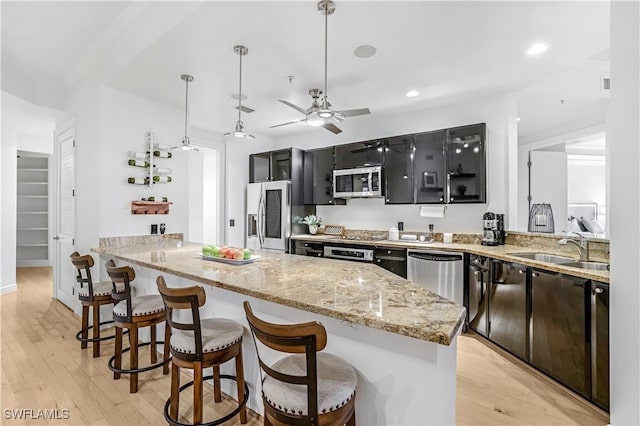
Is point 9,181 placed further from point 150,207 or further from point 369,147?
point 369,147

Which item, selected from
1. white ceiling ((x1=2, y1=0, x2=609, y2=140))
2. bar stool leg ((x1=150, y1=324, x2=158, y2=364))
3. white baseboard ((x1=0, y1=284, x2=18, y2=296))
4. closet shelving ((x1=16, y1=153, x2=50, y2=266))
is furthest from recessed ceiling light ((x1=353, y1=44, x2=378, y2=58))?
closet shelving ((x1=16, y1=153, x2=50, y2=266))

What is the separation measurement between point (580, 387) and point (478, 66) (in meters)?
2.79

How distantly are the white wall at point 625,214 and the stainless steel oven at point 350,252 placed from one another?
2970 millimetres

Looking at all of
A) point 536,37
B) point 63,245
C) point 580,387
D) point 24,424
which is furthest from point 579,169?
point 63,245

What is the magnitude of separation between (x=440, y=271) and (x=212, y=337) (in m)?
2.63

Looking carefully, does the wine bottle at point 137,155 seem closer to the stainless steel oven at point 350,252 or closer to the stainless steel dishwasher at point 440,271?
the stainless steel oven at point 350,252

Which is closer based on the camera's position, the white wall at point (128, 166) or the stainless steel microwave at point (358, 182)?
the white wall at point (128, 166)

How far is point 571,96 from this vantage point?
396 cm

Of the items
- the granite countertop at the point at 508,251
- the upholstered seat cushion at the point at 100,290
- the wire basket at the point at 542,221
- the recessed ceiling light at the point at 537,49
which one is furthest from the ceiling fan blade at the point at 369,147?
the upholstered seat cushion at the point at 100,290

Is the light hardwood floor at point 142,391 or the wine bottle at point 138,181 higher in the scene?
the wine bottle at point 138,181

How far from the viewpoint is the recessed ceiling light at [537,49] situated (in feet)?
8.58

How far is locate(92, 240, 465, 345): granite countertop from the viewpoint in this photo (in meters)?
1.17

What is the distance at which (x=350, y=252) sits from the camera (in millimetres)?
4164

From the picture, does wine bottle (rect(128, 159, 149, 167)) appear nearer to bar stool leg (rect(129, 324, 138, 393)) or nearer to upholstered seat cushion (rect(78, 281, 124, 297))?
upholstered seat cushion (rect(78, 281, 124, 297))
